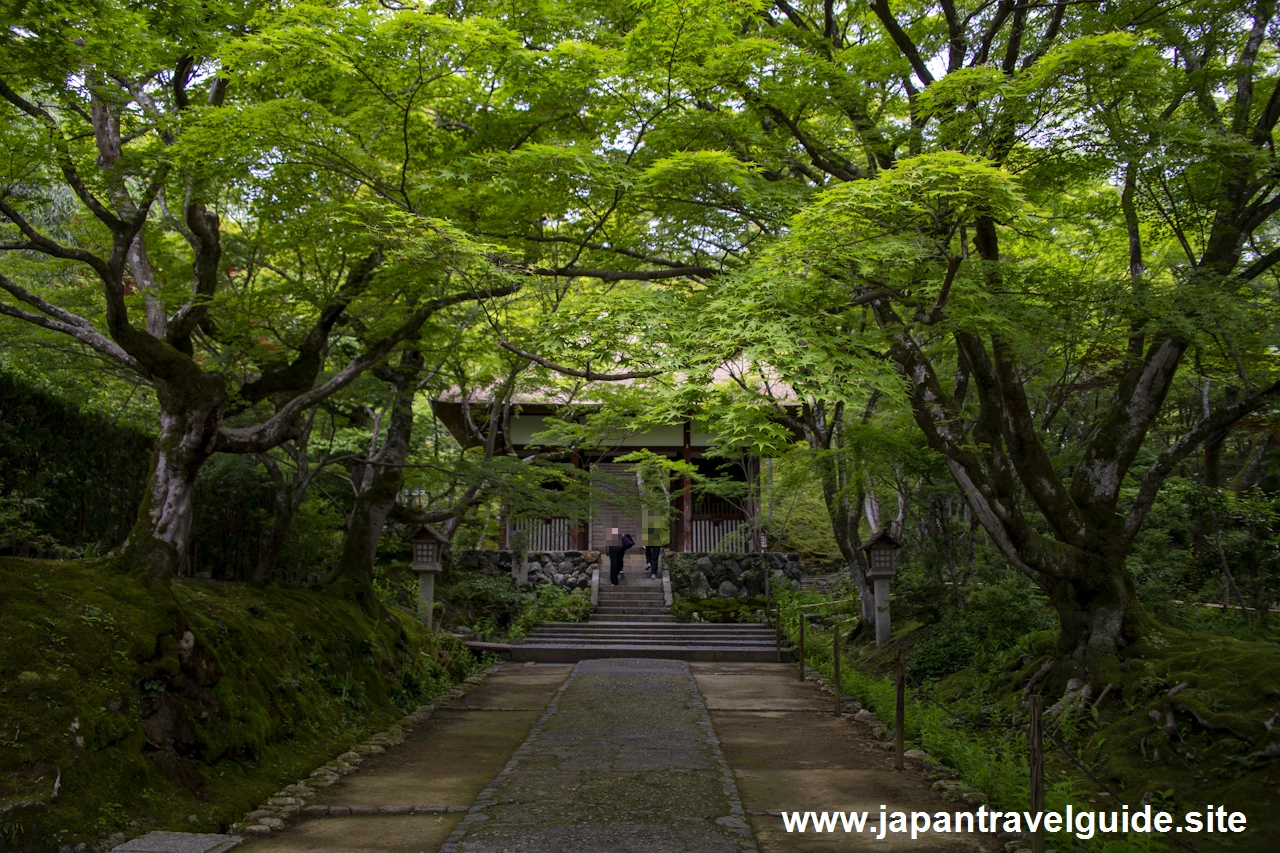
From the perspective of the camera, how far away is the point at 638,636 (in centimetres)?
1752

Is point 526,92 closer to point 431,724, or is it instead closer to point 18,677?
point 18,677

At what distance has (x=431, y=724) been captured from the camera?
9836 mm

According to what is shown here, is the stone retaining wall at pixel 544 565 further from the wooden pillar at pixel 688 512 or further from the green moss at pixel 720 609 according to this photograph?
the green moss at pixel 720 609

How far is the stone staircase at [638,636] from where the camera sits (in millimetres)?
16234

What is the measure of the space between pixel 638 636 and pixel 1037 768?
12767 mm

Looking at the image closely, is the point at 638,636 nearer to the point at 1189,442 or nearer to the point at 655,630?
the point at 655,630

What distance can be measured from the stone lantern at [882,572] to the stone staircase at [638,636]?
267 cm

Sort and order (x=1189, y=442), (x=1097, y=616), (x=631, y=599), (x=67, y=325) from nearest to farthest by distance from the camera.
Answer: (x=67, y=325) → (x=1189, y=442) → (x=1097, y=616) → (x=631, y=599)

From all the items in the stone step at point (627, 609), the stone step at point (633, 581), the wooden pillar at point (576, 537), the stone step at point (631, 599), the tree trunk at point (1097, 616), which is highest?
the wooden pillar at point (576, 537)

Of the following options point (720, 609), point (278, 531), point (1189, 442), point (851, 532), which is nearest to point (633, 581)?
point (720, 609)

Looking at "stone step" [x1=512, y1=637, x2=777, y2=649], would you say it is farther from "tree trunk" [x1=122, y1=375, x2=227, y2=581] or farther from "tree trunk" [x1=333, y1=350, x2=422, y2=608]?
"tree trunk" [x1=122, y1=375, x2=227, y2=581]

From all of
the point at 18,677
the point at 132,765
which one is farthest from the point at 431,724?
the point at 18,677

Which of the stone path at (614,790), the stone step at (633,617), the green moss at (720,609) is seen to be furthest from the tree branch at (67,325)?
the green moss at (720,609)

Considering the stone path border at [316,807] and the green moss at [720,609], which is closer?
the stone path border at [316,807]
